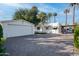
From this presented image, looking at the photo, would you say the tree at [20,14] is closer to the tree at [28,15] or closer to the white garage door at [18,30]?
the tree at [28,15]

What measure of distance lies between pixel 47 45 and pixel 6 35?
38.3 inches

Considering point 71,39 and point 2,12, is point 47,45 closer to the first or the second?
point 71,39

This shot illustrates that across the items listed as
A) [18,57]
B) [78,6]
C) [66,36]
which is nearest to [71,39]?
[66,36]

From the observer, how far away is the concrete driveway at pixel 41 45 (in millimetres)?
8383

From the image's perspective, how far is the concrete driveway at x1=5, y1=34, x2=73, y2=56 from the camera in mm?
8383

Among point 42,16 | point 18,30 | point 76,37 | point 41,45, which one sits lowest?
point 41,45

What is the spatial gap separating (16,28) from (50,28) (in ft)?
2.64

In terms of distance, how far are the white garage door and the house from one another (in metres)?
0.20

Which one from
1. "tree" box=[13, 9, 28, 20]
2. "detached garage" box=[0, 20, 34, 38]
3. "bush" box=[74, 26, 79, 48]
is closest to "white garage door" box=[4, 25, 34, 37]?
"detached garage" box=[0, 20, 34, 38]

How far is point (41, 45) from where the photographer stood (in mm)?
8422

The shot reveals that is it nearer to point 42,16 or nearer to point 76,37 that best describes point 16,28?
point 42,16

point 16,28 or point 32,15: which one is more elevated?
point 32,15

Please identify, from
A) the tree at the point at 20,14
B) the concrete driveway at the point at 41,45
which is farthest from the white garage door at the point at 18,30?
the tree at the point at 20,14

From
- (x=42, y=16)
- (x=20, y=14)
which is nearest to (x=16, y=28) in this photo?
(x=20, y=14)
